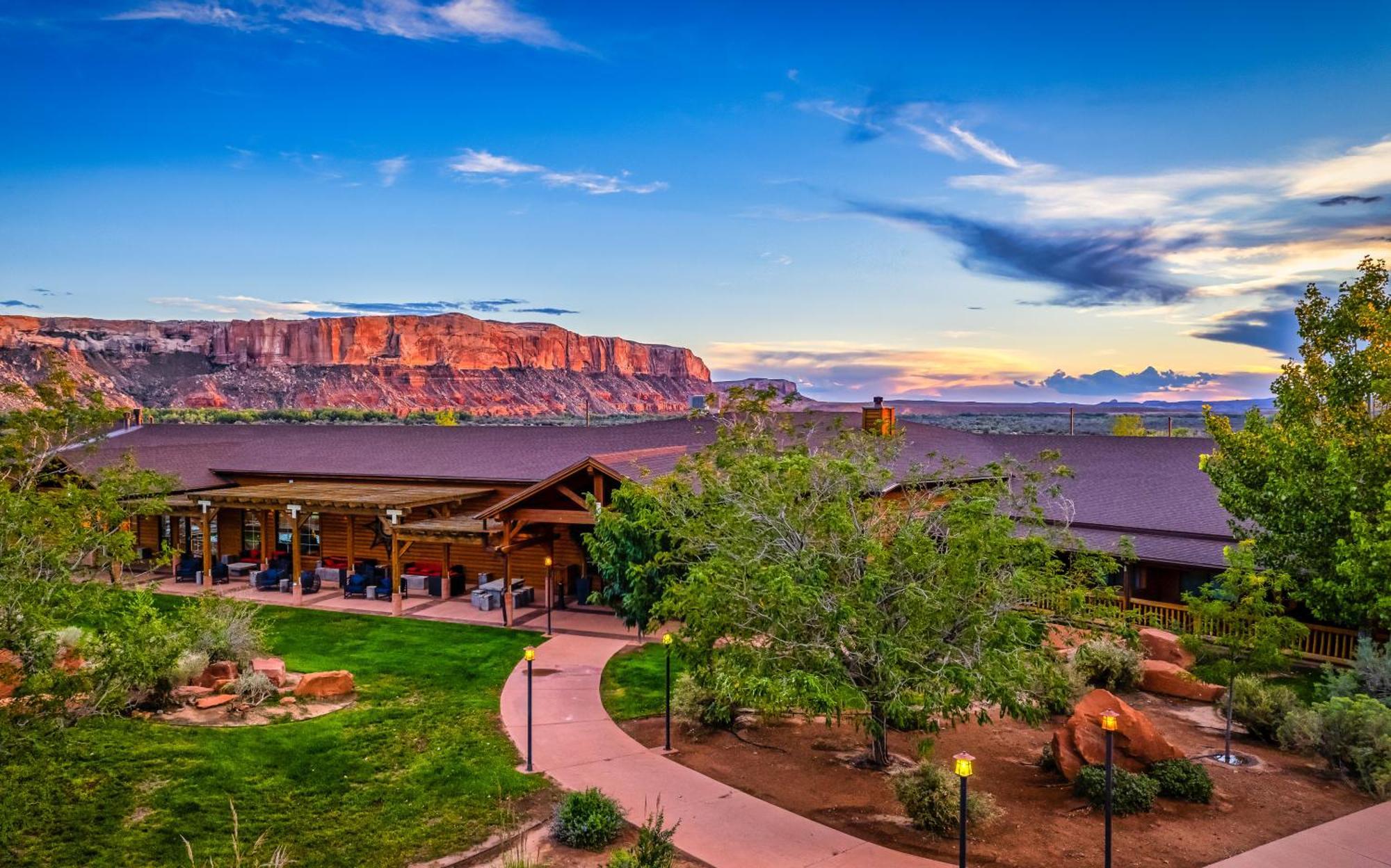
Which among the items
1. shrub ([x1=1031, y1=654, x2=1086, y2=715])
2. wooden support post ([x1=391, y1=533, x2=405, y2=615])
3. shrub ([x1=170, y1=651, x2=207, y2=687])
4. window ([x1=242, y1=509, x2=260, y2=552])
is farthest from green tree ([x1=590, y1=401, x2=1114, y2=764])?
window ([x1=242, y1=509, x2=260, y2=552])

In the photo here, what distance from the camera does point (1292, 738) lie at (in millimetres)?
12578

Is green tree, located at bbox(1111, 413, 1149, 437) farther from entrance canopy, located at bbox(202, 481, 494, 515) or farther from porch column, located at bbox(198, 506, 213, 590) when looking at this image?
porch column, located at bbox(198, 506, 213, 590)

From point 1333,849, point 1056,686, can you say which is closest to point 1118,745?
point 1056,686

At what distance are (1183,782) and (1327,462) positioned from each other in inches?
317

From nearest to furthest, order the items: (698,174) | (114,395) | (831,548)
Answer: (831,548)
(698,174)
(114,395)

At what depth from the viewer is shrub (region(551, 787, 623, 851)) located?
9203 mm

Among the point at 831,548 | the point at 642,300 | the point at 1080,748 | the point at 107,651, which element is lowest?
the point at 1080,748

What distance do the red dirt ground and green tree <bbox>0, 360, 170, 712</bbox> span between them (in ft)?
24.6

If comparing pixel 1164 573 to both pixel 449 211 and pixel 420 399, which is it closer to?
pixel 449 211

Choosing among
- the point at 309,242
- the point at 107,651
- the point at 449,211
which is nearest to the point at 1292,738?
the point at 107,651

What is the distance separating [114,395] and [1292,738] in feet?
410

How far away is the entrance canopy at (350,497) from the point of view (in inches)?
926

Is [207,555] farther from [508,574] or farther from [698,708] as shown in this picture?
[698,708]

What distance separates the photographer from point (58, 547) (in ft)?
29.8
